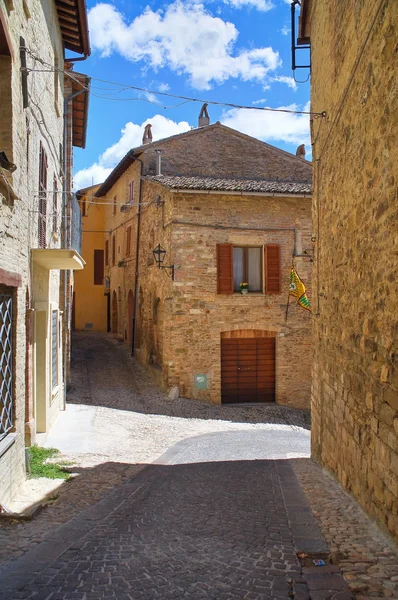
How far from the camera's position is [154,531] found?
5254 mm

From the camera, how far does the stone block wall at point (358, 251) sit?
15.6 feet

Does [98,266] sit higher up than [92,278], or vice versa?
[98,266]

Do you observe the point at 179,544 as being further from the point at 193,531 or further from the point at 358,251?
the point at 358,251

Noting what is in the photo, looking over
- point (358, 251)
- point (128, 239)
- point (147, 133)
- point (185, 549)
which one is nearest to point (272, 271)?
point (128, 239)

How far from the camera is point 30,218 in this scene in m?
8.26

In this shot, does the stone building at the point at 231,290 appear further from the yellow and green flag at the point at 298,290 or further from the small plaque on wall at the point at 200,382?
the yellow and green flag at the point at 298,290

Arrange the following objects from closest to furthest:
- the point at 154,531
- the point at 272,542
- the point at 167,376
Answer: the point at 272,542, the point at 154,531, the point at 167,376

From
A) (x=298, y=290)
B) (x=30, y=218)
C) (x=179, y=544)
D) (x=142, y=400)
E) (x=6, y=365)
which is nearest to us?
(x=179, y=544)

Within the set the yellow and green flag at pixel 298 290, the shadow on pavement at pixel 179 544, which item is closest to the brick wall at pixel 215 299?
the yellow and green flag at pixel 298 290

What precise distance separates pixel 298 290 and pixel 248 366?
115 inches

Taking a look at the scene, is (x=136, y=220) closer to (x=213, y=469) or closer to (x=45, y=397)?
(x=45, y=397)

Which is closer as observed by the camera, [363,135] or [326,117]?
[363,135]

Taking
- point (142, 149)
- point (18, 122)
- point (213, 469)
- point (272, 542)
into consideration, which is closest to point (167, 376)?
point (213, 469)

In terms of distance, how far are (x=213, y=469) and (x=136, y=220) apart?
14.2 metres
